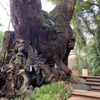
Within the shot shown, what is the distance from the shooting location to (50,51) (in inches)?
257

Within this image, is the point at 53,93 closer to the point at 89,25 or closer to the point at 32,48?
the point at 32,48

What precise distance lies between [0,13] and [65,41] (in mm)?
4464

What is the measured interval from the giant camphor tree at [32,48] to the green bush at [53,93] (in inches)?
22.8

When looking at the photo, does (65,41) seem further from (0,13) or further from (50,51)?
(0,13)

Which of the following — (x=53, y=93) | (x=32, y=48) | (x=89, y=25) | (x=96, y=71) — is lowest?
(x=53, y=93)

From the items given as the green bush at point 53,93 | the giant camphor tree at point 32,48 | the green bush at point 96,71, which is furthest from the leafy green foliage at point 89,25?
the green bush at point 53,93

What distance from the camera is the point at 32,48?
6.49m

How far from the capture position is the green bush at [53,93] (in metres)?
4.56

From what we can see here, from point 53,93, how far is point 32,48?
2.11m

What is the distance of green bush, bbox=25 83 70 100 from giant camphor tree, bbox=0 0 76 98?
1.90ft

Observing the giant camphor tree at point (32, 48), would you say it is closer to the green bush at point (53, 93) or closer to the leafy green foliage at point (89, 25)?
the green bush at point (53, 93)

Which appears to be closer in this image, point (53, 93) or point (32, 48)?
point (53, 93)

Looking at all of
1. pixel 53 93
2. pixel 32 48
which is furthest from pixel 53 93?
pixel 32 48

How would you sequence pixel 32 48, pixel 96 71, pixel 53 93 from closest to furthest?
pixel 53 93 < pixel 32 48 < pixel 96 71
